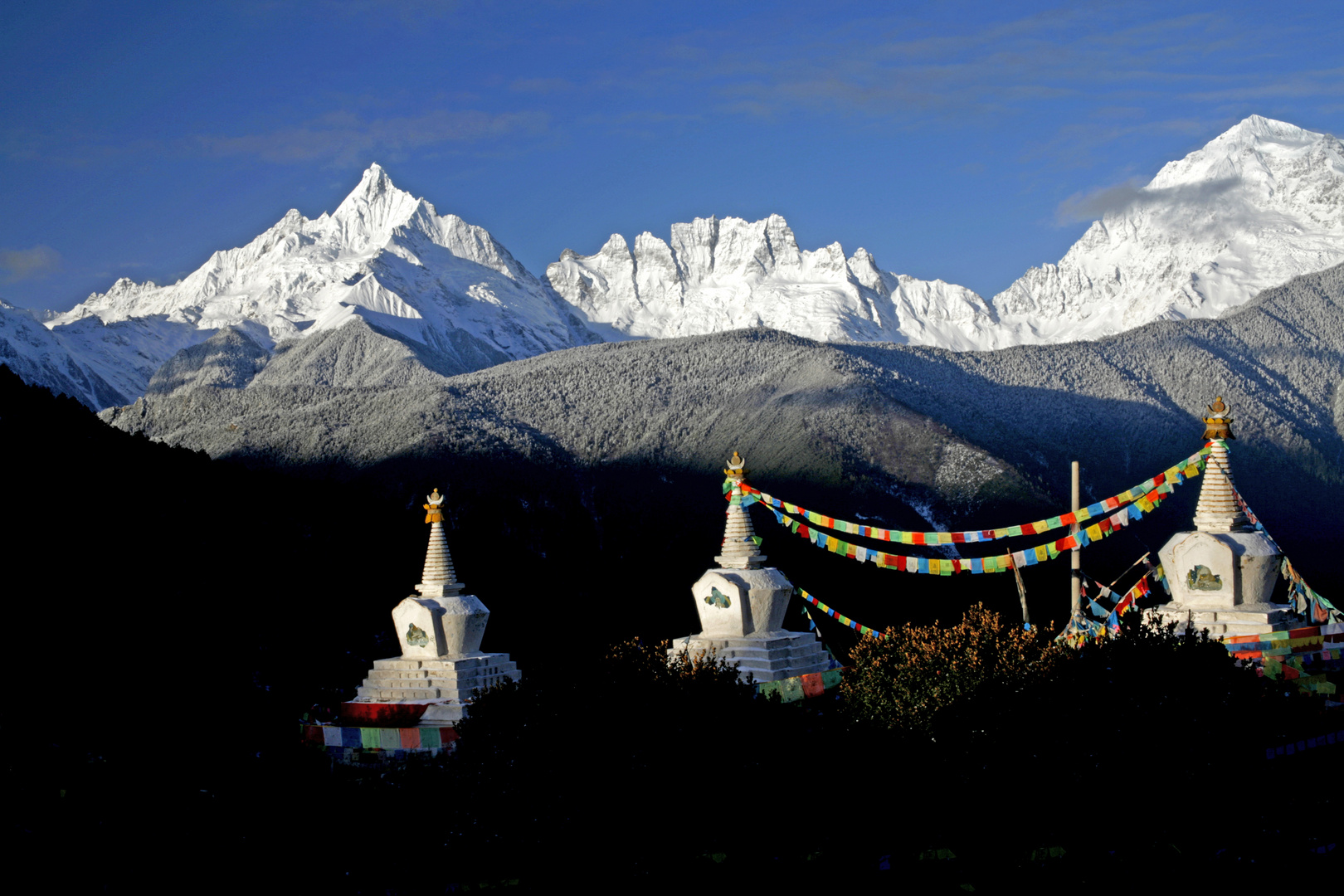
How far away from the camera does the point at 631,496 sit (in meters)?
122

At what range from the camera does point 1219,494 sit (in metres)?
26.0

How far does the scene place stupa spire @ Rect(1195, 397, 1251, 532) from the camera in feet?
84.9

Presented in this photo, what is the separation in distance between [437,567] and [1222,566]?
17.6 m

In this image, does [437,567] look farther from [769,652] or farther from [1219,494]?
[1219,494]

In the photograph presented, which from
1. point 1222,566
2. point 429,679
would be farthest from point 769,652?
point 1222,566

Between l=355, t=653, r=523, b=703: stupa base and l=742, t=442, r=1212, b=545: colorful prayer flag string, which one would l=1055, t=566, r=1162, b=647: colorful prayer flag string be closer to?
l=742, t=442, r=1212, b=545: colorful prayer flag string

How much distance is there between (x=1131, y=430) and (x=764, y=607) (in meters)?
146

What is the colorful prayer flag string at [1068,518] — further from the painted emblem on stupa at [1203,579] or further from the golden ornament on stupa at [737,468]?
the painted emblem on stupa at [1203,579]

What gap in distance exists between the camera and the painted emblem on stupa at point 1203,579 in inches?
1006

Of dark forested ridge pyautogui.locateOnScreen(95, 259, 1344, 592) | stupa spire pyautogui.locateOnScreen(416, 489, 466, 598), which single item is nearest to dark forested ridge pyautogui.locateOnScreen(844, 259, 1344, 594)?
dark forested ridge pyautogui.locateOnScreen(95, 259, 1344, 592)

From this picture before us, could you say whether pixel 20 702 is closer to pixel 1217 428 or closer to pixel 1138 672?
pixel 1138 672

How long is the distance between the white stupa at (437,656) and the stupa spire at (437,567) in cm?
2

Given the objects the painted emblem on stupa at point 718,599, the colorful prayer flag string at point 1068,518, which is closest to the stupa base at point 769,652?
the painted emblem on stupa at point 718,599

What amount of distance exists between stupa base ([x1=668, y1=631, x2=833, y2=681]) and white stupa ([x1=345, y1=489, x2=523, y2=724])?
5.74 metres
